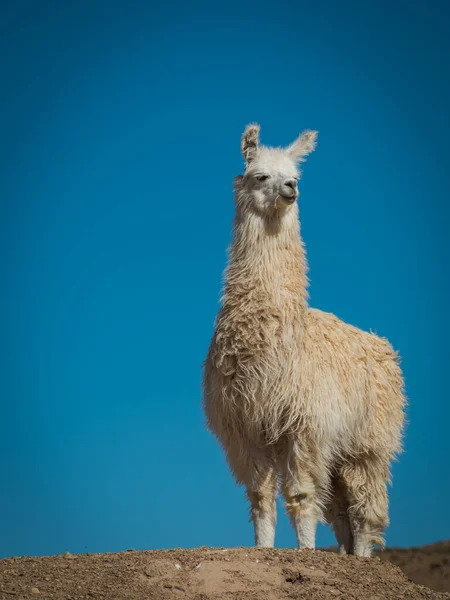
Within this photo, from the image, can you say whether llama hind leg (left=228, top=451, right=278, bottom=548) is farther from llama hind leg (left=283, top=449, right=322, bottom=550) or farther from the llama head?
the llama head

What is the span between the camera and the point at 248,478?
917 cm

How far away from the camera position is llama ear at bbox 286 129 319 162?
9.96 metres

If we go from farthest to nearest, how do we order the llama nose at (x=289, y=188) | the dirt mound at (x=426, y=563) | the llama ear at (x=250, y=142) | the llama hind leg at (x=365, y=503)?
the llama hind leg at (x=365, y=503) → the dirt mound at (x=426, y=563) → the llama ear at (x=250, y=142) → the llama nose at (x=289, y=188)

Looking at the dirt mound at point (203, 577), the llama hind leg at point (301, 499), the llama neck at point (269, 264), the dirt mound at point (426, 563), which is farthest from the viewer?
the dirt mound at point (426, 563)

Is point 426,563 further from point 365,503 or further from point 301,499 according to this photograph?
point 301,499

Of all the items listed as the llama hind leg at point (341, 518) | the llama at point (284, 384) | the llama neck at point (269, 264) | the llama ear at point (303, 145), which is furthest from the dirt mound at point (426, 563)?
the llama ear at point (303, 145)

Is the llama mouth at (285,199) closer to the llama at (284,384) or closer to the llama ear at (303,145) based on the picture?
the llama at (284,384)

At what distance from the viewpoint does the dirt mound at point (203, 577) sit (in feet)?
23.9

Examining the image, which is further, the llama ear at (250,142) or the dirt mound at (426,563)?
the dirt mound at (426,563)

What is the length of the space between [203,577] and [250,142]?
4732mm

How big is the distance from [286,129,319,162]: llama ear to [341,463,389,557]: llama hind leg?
368cm

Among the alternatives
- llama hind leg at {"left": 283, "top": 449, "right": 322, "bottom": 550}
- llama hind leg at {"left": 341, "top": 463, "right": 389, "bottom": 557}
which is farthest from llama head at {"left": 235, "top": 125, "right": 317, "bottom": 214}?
llama hind leg at {"left": 341, "top": 463, "right": 389, "bottom": 557}

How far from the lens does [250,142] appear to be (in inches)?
380

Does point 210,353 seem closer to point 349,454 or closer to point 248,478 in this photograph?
point 248,478
